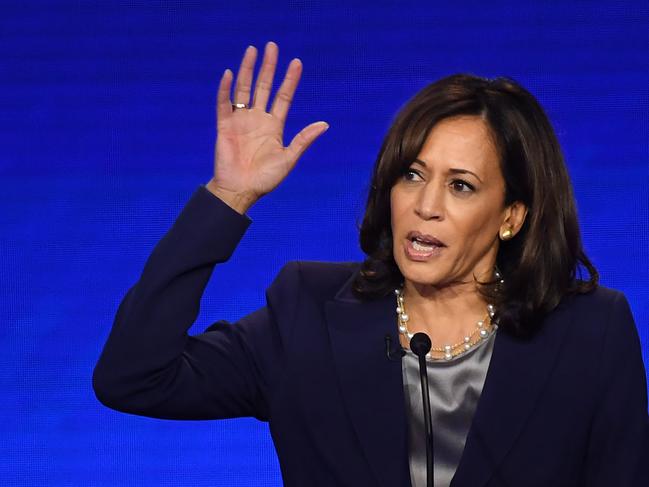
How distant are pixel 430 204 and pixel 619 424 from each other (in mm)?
405

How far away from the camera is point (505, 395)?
181cm

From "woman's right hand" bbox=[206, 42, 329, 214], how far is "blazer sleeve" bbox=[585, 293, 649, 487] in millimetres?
527

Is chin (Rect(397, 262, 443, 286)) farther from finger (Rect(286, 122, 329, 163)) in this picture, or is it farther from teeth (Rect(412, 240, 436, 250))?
finger (Rect(286, 122, 329, 163))

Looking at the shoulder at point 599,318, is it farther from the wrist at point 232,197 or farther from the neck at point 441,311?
the wrist at point 232,197

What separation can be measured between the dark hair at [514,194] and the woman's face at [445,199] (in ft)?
0.06

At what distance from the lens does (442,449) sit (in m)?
1.84

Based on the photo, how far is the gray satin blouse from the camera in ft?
5.99

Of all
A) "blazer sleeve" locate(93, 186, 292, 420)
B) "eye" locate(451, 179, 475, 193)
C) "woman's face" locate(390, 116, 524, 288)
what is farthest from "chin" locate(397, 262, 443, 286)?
"blazer sleeve" locate(93, 186, 292, 420)

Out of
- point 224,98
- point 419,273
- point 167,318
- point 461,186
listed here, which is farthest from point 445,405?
point 224,98

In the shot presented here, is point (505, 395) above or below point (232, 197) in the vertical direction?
below

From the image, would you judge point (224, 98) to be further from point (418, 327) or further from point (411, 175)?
point (418, 327)

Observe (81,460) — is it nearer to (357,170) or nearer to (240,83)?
(357,170)

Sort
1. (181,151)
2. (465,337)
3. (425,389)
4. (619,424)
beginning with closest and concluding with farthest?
(425,389), (619,424), (465,337), (181,151)

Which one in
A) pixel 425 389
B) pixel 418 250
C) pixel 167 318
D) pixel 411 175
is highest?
pixel 411 175
